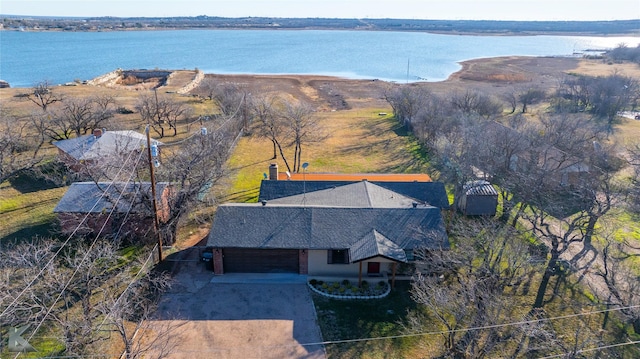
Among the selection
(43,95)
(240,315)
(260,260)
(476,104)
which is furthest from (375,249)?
(43,95)

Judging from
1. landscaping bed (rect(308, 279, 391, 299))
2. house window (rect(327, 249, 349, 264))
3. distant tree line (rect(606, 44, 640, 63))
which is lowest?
landscaping bed (rect(308, 279, 391, 299))

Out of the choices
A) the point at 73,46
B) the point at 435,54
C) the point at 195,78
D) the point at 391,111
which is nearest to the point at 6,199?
the point at 391,111

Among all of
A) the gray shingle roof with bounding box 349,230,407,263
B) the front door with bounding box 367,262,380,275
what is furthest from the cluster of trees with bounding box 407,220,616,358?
the front door with bounding box 367,262,380,275

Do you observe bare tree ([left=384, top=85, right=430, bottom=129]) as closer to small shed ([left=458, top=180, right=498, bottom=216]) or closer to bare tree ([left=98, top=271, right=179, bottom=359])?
small shed ([left=458, top=180, right=498, bottom=216])

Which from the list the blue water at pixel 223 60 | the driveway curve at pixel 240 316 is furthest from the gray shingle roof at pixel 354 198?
the blue water at pixel 223 60

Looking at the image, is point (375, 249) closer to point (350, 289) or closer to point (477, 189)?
point (350, 289)

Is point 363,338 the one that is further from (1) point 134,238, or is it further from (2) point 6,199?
(2) point 6,199

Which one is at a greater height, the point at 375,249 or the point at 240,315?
the point at 375,249
